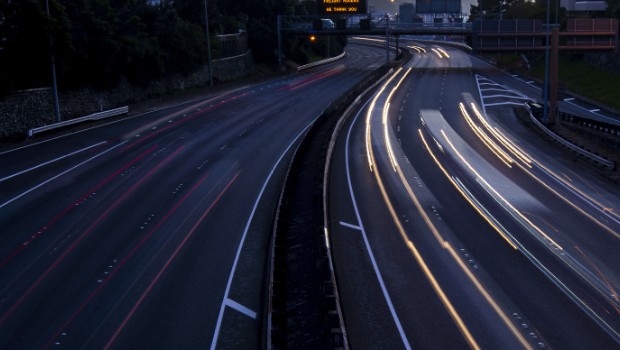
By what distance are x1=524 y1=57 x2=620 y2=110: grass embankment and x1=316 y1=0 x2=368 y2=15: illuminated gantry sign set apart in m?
23.6

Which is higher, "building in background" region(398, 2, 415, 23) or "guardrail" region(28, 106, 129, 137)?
"building in background" region(398, 2, 415, 23)

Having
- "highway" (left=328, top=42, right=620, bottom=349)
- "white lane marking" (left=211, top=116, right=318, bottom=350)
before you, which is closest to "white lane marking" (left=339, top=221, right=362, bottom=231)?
"highway" (left=328, top=42, right=620, bottom=349)

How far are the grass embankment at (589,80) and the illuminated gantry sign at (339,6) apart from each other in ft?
77.3

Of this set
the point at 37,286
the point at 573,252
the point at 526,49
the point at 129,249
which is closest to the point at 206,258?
the point at 129,249

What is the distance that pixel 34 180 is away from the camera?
33688 millimetres

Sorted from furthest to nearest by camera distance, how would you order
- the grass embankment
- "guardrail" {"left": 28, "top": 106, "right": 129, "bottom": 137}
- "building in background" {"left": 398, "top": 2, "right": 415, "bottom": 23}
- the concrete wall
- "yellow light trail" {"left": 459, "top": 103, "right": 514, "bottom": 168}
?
"building in background" {"left": 398, "top": 2, "right": 415, "bottom": 23} < the grass embankment < the concrete wall < "guardrail" {"left": 28, "top": 106, "right": 129, "bottom": 137} < "yellow light trail" {"left": 459, "top": 103, "right": 514, "bottom": 168}

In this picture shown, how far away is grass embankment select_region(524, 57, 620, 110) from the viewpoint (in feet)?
225

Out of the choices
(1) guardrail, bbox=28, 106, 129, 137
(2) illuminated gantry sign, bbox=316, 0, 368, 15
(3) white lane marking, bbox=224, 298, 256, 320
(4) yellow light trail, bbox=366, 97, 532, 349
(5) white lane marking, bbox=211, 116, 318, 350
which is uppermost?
(2) illuminated gantry sign, bbox=316, 0, 368, 15

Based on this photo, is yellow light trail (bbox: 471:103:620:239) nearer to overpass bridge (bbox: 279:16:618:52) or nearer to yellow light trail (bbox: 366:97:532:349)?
yellow light trail (bbox: 366:97:532:349)

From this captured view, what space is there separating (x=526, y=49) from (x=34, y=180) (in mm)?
44399

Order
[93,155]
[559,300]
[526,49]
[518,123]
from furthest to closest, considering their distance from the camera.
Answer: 1. [526,49]
2. [518,123]
3. [93,155]
4. [559,300]

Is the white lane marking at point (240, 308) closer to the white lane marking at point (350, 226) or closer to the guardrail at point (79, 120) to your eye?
the white lane marking at point (350, 226)

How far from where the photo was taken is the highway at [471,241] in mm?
18672

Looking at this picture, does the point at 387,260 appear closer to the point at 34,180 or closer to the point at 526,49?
the point at 34,180
